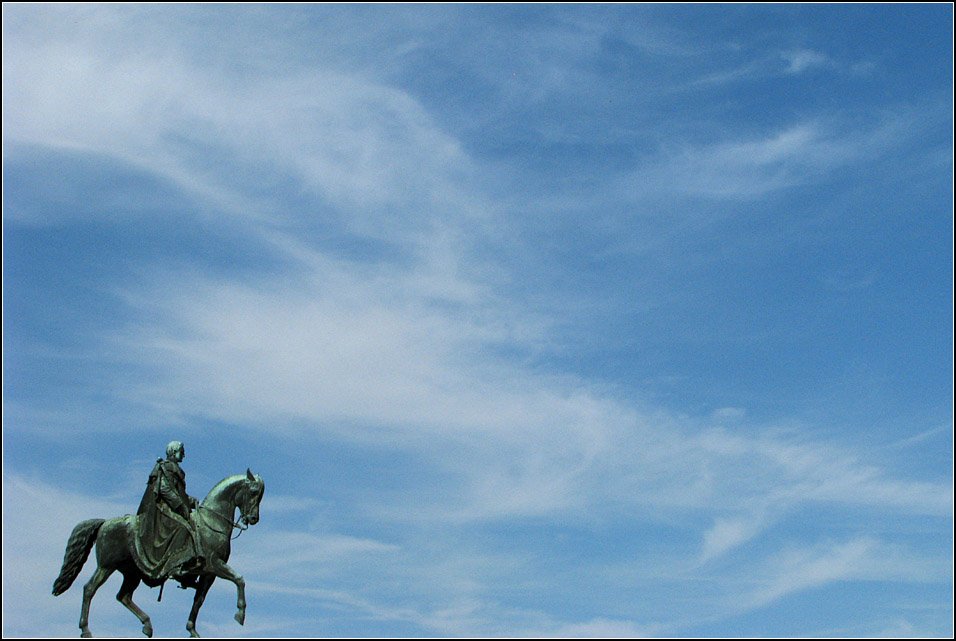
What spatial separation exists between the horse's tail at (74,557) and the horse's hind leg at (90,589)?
722 mm

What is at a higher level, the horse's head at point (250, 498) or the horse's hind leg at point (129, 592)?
the horse's head at point (250, 498)

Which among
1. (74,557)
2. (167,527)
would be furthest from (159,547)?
(74,557)

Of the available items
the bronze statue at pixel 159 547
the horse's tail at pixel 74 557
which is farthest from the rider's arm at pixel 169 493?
the horse's tail at pixel 74 557

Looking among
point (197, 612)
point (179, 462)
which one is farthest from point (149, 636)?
point (179, 462)

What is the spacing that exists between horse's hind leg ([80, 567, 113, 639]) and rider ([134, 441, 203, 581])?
980 millimetres

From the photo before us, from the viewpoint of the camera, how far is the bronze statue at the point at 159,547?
136 feet

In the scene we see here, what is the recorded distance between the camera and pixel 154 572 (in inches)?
1638

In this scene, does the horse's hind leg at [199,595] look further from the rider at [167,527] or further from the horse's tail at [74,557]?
A: the horse's tail at [74,557]

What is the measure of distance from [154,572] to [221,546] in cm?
195

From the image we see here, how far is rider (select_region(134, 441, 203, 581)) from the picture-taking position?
137ft

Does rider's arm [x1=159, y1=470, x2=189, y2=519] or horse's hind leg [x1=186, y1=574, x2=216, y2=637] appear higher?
rider's arm [x1=159, y1=470, x2=189, y2=519]

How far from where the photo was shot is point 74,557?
41.9 metres

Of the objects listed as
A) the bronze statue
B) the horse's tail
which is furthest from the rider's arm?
the horse's tail

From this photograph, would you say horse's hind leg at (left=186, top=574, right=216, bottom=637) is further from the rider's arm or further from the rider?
the rider's arm
